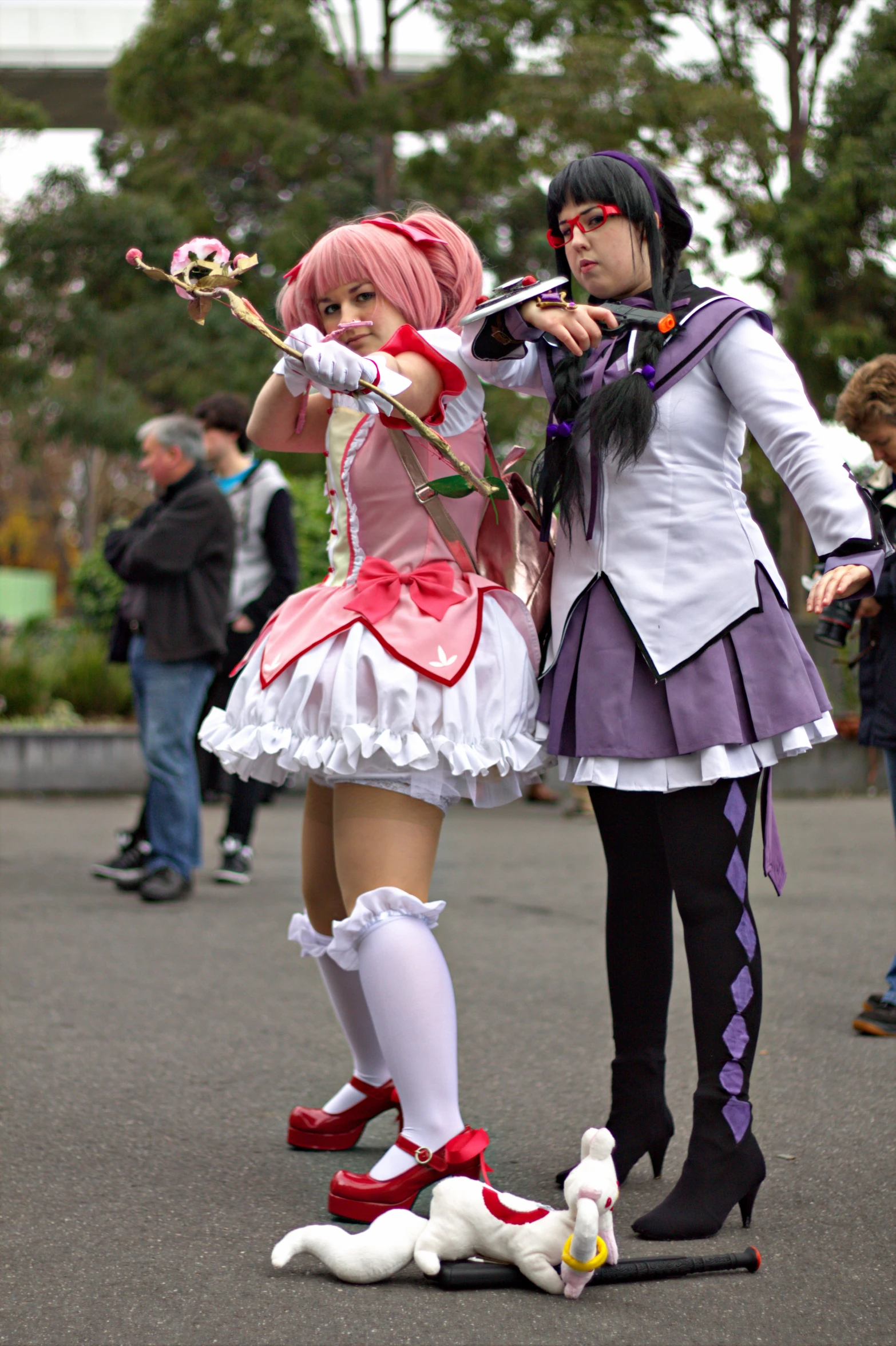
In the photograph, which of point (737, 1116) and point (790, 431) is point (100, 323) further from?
point (737, 1116)

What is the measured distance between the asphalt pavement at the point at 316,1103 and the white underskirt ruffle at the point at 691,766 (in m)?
0.80

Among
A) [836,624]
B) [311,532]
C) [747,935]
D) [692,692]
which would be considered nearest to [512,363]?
[692,692]

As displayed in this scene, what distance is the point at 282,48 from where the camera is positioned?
1775cm

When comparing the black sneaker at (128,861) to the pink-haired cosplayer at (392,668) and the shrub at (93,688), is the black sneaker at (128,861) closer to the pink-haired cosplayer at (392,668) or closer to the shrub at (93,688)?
the pink-haired cosplayer at (392,668)

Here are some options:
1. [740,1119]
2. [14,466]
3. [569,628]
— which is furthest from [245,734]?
[14,466]

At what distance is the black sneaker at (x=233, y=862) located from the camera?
6852 mm

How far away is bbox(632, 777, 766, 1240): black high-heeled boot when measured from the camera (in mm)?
2551

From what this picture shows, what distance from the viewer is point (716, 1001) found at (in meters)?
2.59

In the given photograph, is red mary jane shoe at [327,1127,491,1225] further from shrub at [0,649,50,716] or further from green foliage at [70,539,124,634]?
green foliage at [70,539,124,634]

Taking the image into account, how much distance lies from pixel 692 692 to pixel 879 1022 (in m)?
2.07

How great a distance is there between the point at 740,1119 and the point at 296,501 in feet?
33.1

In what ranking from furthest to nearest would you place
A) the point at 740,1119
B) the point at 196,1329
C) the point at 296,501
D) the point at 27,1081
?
1. the point at 296,501
2. the point at 27,1081
3. the point at 740,1119
4. the point at 196,1329

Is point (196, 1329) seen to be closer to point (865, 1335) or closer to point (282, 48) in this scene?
point (865, 1335)

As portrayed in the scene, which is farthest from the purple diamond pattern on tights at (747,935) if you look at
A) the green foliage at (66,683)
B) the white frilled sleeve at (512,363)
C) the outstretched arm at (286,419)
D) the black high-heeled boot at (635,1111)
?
the green foliage at (66,683)
